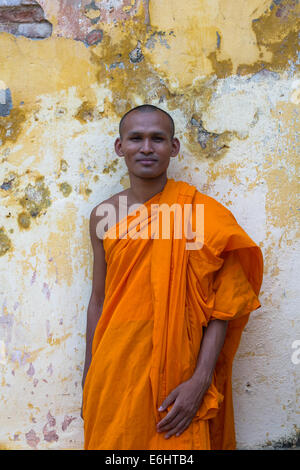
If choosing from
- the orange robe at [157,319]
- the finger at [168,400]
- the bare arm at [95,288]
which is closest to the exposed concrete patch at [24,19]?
the bare arm at [95,288]

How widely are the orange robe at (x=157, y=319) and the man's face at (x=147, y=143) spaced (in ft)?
0.55

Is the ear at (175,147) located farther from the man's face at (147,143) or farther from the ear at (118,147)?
the ear at (118,147)

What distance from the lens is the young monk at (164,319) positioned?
1776 millimetres

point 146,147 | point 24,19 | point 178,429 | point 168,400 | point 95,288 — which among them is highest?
point 24,19

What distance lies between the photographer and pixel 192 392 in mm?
1777

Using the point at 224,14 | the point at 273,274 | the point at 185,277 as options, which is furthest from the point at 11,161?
the point at 273,274

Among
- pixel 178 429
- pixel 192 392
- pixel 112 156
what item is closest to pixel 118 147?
pixel 112 156

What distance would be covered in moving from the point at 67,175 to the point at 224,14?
1.15 metres

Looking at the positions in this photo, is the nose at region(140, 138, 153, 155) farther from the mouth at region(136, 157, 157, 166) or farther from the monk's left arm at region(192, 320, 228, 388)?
the monk's left arm at region(192, 320, 228, 388)

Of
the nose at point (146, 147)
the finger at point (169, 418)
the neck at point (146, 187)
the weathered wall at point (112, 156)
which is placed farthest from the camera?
the weathered wall at point (112, 156)

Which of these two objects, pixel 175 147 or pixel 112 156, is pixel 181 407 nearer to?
pixel 175 147

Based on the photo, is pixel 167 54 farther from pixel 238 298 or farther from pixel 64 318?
pixel 64 318

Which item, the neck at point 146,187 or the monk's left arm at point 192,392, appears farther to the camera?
the neck at point 146,187

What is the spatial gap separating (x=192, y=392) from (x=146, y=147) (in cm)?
106
